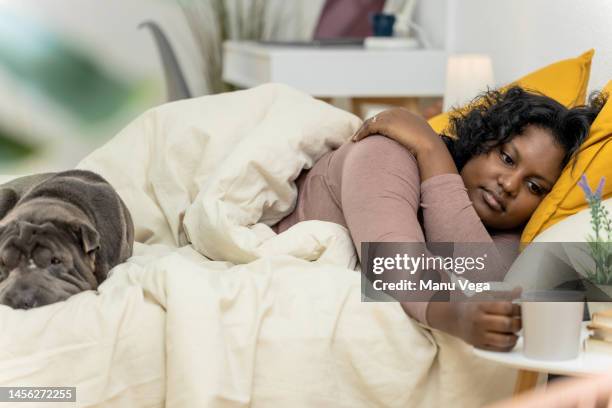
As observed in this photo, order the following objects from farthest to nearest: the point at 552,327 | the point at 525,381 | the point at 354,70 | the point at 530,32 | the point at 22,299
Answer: the point at 354,70 → the point at 530,32 → the point at 22,299 → the point at 525,381 → the point at 552,327

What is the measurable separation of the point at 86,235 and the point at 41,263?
0.09 meters

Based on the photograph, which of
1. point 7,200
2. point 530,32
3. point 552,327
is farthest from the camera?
point 530,32

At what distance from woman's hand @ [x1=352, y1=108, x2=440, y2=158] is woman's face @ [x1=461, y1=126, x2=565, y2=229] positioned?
113 millimetres

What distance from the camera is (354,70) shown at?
3.31 meters

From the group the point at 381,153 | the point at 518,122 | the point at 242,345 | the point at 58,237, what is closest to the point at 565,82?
the point at 518,122

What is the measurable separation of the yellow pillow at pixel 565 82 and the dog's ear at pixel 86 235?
816 millimetres

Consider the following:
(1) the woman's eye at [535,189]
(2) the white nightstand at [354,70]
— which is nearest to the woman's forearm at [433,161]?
(1) the woman's eye at [535,189]

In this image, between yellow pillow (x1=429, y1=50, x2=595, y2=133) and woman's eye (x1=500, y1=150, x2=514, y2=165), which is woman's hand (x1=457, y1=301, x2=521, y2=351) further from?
yellow pillow (x1=429, y1=50, x2=595, y2=133)

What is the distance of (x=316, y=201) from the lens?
5.48 feet

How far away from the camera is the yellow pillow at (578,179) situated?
149 centimetres

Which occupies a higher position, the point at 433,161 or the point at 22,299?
the point at 433,161

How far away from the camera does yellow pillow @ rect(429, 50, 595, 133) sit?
1.87 meters

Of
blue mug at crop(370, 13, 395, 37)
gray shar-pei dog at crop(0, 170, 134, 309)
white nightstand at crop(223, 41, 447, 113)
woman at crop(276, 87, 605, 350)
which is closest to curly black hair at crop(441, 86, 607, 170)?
woman at crop(276, 87, 605, 350)

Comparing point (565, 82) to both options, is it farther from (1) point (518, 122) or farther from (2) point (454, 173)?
(2) point (454, 173)
